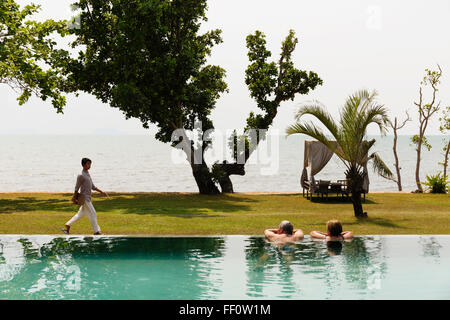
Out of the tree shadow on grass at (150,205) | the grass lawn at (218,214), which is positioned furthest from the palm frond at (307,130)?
the tree shadow on grass at (150,205)

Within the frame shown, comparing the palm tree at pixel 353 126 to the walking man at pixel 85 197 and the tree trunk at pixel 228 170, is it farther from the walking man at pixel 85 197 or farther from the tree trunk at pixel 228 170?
the tree trunk at pixel 228 170

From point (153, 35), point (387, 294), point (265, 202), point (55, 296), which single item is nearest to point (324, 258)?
point (387, 294)

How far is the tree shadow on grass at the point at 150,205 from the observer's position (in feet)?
61.5

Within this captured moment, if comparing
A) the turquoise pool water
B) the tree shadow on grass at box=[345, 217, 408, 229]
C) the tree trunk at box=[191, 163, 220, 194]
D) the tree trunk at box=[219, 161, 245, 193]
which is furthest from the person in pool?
the tree trunk at box=[219, 161, 245, 193]

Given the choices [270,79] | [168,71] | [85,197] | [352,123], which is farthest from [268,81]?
[85,197]

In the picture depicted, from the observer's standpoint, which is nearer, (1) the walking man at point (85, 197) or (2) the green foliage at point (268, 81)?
(1) the walking man at point (85, 197)

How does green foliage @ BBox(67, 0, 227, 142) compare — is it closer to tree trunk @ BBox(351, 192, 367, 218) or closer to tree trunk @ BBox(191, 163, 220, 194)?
tree trunk @ BBox(191, 163, 220, 194)

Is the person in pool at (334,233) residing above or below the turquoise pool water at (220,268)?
above

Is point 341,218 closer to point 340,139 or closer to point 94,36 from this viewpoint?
point 340,139

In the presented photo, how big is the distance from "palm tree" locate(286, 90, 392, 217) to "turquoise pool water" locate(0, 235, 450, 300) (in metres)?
6.09

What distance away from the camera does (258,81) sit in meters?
27.6

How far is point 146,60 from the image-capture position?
83.8 ft

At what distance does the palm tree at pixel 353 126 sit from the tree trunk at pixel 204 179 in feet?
33.9

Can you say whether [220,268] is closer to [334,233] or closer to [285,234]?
[285,234]
